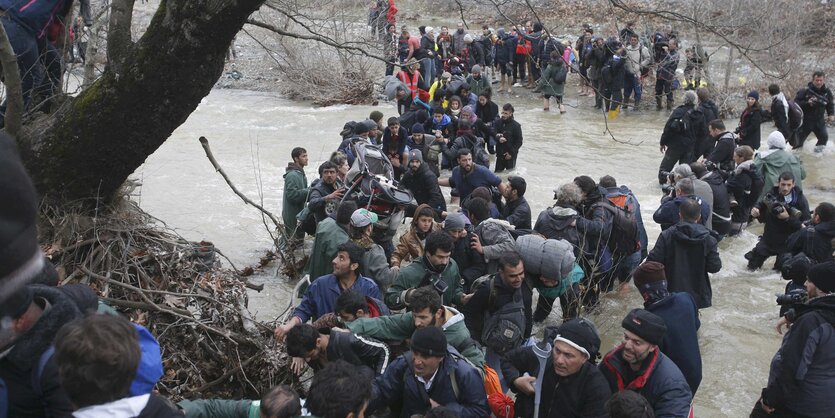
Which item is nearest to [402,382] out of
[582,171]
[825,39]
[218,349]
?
[218,349]

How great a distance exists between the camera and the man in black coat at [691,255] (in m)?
6.54

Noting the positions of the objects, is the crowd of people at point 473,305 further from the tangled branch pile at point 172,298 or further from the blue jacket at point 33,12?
the blue jacket at point 33,12

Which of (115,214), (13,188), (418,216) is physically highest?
(13,188)

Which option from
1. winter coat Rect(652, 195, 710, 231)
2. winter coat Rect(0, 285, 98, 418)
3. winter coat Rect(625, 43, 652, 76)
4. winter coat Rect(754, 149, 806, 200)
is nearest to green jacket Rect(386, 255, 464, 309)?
winter coat Rect(652, 195, 710, 231)

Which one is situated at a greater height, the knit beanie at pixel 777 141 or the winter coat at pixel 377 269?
the knit beanie at pixel 777 141

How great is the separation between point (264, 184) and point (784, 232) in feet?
25.3

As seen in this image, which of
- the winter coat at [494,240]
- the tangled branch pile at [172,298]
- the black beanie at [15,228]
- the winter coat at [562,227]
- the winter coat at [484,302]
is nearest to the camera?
the black beanie at [15,228]

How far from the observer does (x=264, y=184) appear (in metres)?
12.2

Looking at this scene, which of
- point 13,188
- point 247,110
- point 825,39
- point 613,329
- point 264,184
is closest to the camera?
point 13,188

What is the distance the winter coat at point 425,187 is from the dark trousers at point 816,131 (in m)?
8.24

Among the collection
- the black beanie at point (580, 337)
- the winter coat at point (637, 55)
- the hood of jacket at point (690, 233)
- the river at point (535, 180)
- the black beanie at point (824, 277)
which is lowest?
the river at point (535, 180)

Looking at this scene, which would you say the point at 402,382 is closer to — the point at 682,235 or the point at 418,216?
the point at 418,216

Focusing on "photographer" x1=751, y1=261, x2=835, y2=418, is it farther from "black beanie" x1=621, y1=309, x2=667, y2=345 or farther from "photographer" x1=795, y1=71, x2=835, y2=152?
"photographer" x1=795, y1=71, x2=835, y2=152

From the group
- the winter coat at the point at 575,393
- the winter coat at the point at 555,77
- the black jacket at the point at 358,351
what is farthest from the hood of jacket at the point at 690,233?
the winter coat at the point at 555,77
